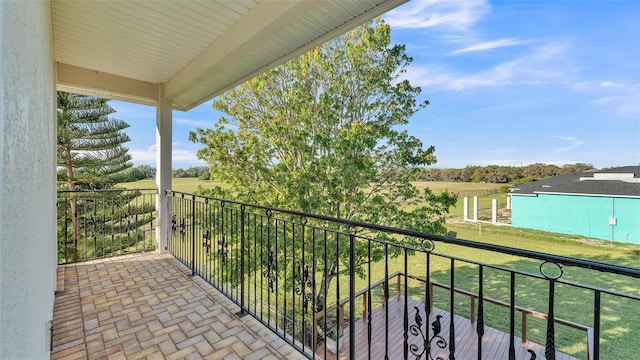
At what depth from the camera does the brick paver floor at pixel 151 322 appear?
77.0 inches

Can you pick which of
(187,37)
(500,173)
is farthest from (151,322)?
(500,173)

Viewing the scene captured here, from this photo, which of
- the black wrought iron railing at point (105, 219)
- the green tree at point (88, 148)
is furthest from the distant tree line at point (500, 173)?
the green tree at point (88, 148)

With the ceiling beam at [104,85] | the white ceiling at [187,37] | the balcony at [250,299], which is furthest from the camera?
the ceiling beam at [104,85]

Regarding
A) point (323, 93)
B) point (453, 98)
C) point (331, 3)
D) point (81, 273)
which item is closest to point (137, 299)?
point (81, 273)

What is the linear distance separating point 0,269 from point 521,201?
11156mm

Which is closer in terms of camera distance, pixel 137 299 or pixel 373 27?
pixel 137 299

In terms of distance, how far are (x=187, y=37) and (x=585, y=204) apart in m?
10.9

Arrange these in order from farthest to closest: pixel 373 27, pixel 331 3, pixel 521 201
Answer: pixel 521 201
pixel 373 27
pixel 331 3

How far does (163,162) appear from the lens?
13.7 feet

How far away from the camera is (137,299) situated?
2723 mm

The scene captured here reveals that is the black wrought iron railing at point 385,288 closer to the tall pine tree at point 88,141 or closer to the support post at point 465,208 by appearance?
the support post at point 465,208

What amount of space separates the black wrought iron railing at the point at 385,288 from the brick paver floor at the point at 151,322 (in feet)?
0.50

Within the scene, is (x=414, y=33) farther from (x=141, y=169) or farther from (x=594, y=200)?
(x=141, y=169)

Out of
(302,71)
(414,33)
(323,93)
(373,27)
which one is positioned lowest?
(323,93)
